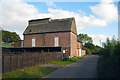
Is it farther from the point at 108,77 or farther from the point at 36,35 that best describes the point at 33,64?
the point at 36,35

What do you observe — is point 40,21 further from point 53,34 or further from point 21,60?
point 21,60

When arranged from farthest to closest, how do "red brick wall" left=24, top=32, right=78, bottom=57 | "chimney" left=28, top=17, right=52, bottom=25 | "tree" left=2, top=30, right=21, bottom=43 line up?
"tree" left=2, top=30, right=21, bottom=43 < "chimney" left=28, top=17, right=52, bottom=25 < "red brick wall" left=24, top=32, right=78, bottom=57

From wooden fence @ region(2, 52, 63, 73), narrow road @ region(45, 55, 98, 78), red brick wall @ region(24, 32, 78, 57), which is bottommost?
narrow road @ region(45, 55, 98, 78)

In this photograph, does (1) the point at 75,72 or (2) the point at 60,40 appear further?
(2) the point at 60,40

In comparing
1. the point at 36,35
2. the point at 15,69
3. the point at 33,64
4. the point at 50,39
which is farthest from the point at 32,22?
the point at 15,69

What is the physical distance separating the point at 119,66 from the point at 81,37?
297ft

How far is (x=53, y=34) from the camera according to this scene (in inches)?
1321

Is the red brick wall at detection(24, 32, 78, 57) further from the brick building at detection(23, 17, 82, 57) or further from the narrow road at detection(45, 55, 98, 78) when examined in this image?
the narrow road at detection(45, 55, 98, 78)

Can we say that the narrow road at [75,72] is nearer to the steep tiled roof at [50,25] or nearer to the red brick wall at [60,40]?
the red brick wall at [60,40]

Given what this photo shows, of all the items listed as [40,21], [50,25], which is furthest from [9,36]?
[50,25]

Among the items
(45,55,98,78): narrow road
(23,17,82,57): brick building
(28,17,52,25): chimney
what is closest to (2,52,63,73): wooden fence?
(45,55,98,78): narrow road

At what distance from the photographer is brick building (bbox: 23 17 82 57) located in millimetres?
31344

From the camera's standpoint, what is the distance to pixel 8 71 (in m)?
11.2

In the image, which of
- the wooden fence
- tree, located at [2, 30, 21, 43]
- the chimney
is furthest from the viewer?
tree, located at [2, 30, 21, 43]
